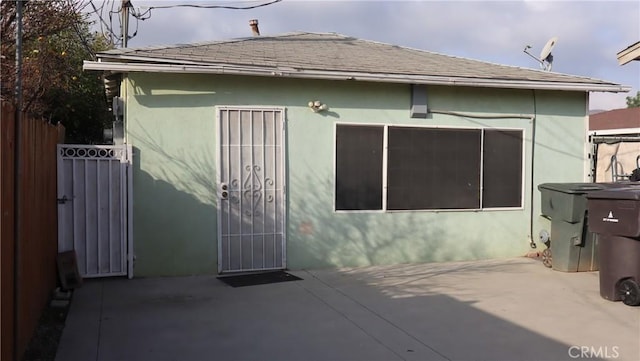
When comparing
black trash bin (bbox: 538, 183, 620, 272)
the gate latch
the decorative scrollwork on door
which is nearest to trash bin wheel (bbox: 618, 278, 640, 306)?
black trash bin (bbox: 538, 183, 620, 272)

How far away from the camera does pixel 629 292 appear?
256 inches

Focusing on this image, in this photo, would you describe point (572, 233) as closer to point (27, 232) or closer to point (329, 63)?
point (329, 63)

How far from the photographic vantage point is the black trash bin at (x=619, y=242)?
6492 mm

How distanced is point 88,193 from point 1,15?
286cm

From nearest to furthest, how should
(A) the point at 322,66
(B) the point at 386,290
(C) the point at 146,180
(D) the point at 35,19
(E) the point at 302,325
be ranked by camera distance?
(E) the point at 302,325 → (B) the point at 386,290 → (C) the point at 146,180 → (A) the point at 322,66 → (D) the point at 35,19

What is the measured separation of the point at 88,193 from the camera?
25.2ft

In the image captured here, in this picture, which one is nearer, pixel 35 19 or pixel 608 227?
pixel 608 227

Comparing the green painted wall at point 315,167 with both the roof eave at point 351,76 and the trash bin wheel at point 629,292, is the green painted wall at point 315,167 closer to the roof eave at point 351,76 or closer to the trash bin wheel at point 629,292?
the roof eave at point 351,76

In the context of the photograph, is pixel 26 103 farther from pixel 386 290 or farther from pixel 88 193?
pixel 386 290

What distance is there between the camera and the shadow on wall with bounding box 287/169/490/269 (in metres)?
8.57

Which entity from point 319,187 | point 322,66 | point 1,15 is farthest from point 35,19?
point 319,187

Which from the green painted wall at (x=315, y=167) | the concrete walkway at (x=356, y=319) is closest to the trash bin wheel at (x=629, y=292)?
the concrete walkway at (x=356, y=319)

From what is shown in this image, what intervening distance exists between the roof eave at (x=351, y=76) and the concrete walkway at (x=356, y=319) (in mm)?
2820

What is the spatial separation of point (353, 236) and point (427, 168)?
5.29 feet
